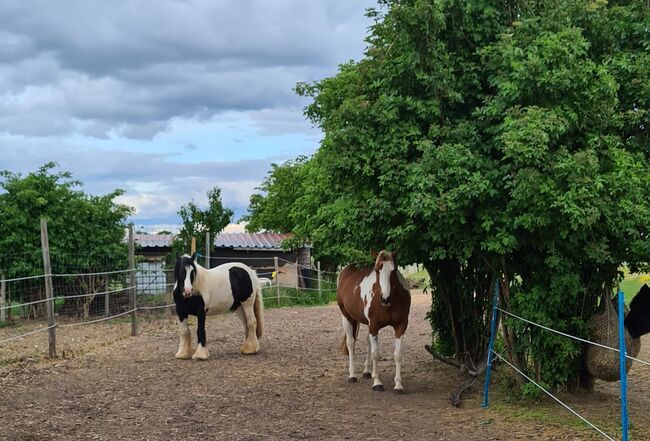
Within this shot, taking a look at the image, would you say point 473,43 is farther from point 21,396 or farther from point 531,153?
point 21,396

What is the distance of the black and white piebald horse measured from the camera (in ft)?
35.2

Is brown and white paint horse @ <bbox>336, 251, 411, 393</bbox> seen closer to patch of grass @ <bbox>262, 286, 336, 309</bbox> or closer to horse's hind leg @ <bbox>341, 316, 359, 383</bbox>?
horse's hind leg @ <bbox>341, 316, 359, 383</bbox>

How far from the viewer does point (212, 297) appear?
11.2 metres

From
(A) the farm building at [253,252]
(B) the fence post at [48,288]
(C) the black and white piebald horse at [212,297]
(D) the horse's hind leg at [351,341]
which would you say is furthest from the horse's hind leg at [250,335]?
(A) the farm building at [253,252]

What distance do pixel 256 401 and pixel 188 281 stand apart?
128 inches

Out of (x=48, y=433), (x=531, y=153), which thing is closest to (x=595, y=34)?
(x=531, y=153)

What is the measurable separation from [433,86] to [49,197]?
470 inches

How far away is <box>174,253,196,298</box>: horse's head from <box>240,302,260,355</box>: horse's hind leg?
4.48ft

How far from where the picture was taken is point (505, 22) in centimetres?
750

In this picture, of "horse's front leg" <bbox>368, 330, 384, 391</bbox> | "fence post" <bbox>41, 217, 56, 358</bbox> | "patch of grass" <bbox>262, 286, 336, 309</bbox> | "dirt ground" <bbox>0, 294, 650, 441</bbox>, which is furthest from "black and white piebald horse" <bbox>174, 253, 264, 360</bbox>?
"patch of grass" <bbox>262, 286, 336, 309</bbox>

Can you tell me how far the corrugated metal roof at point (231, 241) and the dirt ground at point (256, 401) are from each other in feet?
51.3

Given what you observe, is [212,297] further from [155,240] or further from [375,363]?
[155,240]

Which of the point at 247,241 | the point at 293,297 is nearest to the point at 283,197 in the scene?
the point at 247,241

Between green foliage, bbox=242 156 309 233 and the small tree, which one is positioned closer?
the small tree
